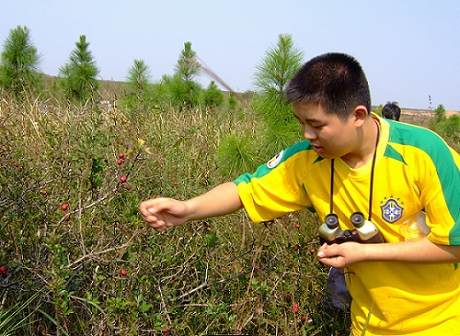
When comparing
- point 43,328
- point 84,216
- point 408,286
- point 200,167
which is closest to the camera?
point 408,286

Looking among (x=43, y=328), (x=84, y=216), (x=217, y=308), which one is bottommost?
(x=43, y=328)

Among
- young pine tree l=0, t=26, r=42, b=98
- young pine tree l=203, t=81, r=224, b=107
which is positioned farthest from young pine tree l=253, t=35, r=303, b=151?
young pine tree l=203, t=81, r=224, b=107

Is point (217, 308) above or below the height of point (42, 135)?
below

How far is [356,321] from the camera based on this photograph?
6.97 ft

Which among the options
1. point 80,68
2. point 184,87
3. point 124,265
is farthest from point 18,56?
point 124,265

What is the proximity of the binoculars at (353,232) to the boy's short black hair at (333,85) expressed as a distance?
0.33 meters

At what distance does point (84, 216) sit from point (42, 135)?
160cm

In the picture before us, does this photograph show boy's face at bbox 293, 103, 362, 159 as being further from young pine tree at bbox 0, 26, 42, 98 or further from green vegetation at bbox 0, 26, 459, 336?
young pine tree at bbox 0, 26, 42, 98

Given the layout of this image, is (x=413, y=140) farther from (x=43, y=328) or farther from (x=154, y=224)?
(x=43, y=328)

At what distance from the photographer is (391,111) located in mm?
4516

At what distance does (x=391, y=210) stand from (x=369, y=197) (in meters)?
0.08

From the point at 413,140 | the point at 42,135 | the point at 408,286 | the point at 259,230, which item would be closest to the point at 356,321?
the point at 408,286

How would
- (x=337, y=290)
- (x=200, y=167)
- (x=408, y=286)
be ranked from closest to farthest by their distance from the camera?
(x=408, y=286)
(x=337, y=290)
(x=200, y=167)

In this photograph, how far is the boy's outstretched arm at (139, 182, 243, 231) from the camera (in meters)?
1.97
